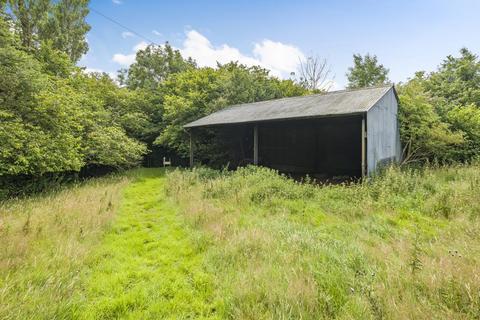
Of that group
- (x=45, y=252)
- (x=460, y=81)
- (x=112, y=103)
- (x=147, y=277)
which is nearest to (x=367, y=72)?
(x=460, y=81)

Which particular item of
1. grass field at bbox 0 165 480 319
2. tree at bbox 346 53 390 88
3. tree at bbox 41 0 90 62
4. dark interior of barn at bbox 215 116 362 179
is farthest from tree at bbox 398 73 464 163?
tree at bbox 41 0 90 62

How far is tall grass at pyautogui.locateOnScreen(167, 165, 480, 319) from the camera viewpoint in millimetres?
2227

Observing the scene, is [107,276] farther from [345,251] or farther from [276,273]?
[345,251]

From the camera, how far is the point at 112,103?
15820 millimetres

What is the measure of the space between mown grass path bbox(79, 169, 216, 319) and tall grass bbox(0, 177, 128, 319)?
0.69 feet

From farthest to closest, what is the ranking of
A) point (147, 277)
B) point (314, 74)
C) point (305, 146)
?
point (314, 74), point (305, 146), point (147, 277)

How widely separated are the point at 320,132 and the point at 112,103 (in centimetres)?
1293

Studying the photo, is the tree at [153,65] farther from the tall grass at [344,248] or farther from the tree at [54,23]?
the tall grass at [344,248]

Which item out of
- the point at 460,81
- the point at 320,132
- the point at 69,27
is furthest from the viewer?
the point at 69,27

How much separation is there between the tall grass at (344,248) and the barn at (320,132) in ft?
7.06

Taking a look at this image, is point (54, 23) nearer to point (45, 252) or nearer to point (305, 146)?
point (305, 146)

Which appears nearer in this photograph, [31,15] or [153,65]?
[31,15]

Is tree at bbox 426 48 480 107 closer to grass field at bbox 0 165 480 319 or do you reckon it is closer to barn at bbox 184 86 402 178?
barn at bbox 184 86 402 178

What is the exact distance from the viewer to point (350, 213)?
17.1ft
